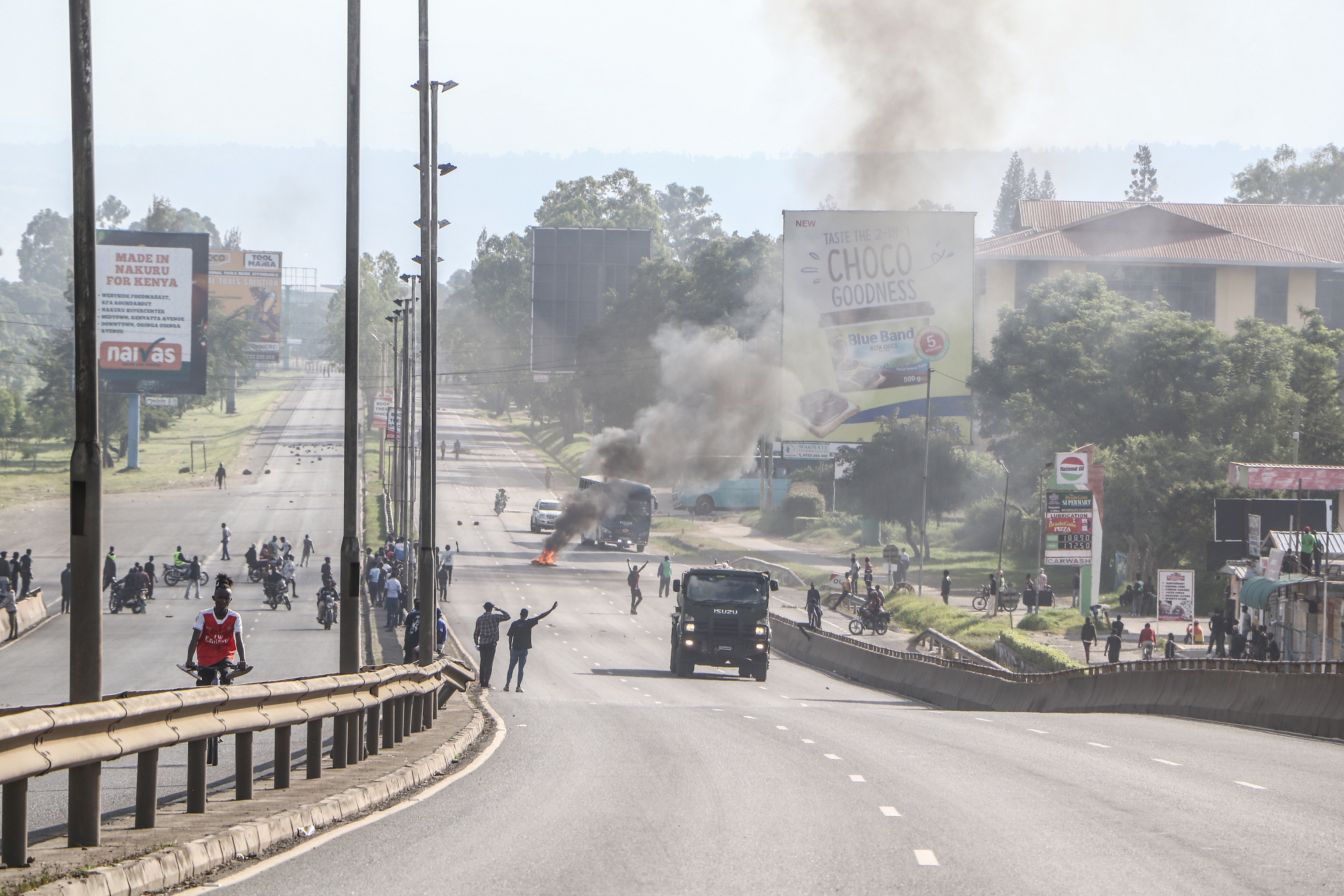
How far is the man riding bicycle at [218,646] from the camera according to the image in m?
13.0

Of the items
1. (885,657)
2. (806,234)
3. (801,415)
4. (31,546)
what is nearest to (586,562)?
(801,415)

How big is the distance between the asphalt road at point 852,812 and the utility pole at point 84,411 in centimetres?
223

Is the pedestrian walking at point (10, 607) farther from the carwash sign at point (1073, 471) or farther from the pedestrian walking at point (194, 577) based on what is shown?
the carwash sign at point (1073, 471)

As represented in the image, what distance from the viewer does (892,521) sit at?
7125cm

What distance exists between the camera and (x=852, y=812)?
35.4 ft

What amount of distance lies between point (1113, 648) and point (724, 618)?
36.8ft

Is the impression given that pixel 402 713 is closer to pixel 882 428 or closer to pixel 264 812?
pixel 264 812

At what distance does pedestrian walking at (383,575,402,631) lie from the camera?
37156 millimetres

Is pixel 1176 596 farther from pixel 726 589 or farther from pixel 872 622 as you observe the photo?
pixel 726 589

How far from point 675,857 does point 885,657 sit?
27.7 metres

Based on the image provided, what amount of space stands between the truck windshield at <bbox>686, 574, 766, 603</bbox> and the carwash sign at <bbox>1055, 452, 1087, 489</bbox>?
51.9 feet

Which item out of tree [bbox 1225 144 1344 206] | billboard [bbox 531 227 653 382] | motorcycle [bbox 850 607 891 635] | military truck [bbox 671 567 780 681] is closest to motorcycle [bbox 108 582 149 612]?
military truck [bbox 671 567 780 681]

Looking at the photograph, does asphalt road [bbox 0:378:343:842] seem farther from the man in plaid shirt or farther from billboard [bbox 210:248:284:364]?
billboard [bbox 210:248:284:364]

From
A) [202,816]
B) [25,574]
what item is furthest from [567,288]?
[202,816]
